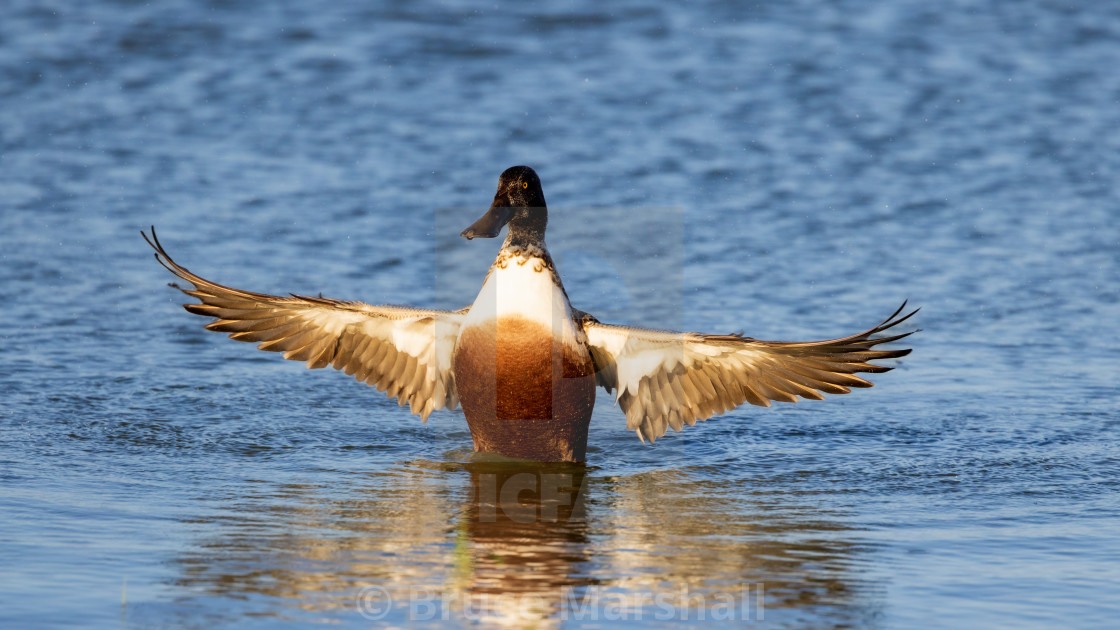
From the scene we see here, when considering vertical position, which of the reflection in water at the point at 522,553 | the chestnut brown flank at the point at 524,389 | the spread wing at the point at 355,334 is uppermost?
the spread wing at the point at 355,334

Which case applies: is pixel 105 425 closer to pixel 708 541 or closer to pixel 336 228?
pixel 708 541

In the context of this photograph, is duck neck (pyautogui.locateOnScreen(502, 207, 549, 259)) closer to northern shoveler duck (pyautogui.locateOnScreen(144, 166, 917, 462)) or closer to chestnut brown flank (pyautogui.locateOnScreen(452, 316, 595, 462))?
northern shoveler duck (pyautogui.locateOnScreen(144, 166, 917, 462))

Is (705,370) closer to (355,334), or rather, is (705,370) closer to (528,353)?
(528,353)

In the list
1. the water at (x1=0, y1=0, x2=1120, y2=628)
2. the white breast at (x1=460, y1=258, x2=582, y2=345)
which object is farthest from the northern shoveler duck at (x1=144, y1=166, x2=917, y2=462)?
the water at (x1=0, y1=0, x2=1120, y2=628)

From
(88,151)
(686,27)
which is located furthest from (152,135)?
(686,27)

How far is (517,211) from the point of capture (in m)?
7.23

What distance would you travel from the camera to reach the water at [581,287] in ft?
17.4

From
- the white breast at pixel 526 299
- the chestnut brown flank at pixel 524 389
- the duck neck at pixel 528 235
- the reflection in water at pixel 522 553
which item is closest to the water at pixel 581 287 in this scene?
the reflection in water at pixel 522 553

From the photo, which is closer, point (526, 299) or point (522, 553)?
point (522, 553)

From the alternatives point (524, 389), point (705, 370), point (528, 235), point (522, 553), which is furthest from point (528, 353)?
point (522, 553)

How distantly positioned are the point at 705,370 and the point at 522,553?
2096mm

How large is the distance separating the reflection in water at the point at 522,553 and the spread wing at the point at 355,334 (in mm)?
801

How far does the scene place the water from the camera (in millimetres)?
5289

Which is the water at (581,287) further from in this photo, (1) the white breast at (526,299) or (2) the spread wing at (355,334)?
(1) the white breast at (526,299)
